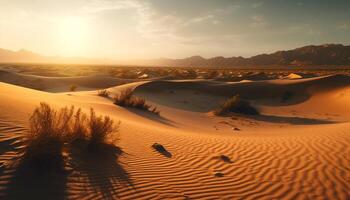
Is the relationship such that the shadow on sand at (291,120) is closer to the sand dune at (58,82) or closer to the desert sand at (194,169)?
the desert sand at (194,169)

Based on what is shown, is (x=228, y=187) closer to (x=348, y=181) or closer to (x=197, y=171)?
(x=197, y=171)

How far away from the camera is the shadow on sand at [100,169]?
189 inches

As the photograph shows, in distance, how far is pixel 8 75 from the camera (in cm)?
3659

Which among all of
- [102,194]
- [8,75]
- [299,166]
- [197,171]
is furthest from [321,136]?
[8,75]

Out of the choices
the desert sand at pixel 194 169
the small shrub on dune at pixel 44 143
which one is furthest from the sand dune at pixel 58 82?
the small shrub on dune at pixel 44 143

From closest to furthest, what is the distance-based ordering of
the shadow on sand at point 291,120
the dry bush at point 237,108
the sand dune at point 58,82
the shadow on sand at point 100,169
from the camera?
the shadow on sand at point 100,169 → the shadow on sand at point 291,120 → the dry bush at point 237,108 → the sand dune at point 58,82

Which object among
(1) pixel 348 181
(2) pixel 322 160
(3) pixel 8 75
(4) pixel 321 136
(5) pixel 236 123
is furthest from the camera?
(3) pixel 8 75

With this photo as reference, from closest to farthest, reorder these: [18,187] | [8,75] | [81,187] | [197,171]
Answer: [18,187] < [81,187] < [197,171] < [8,75]

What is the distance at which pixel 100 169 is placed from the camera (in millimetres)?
5551

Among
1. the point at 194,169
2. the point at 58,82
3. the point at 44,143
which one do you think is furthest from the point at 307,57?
the point at 44,143

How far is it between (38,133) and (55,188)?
3.87 feet

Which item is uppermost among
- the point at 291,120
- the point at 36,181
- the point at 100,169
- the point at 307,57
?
the point at 307,57

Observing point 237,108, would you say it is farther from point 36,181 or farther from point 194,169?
point 36,181

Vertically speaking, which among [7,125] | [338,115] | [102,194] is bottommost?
[338,115]
